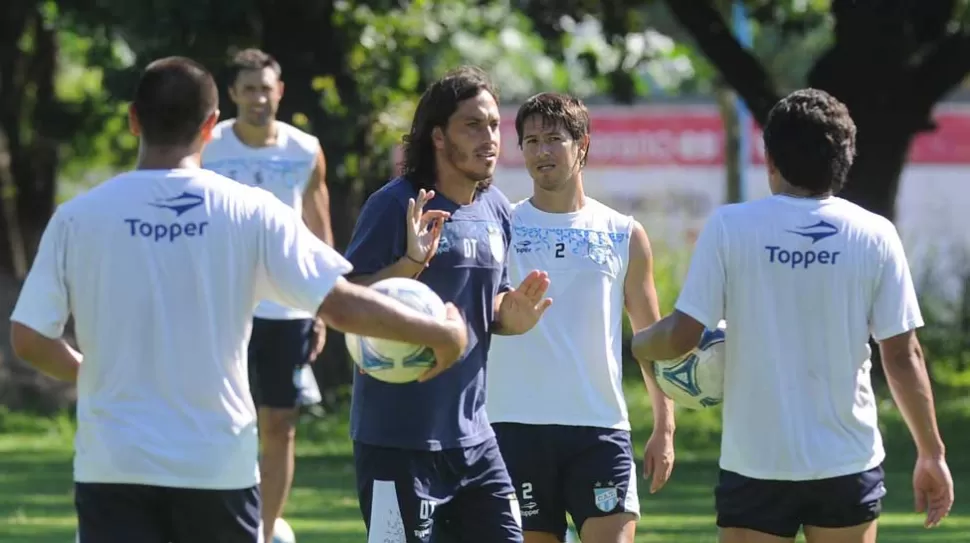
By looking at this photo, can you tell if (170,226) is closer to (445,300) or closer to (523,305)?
(445,300)

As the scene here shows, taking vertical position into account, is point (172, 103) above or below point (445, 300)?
above

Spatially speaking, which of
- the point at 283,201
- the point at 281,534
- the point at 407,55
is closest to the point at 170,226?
the point at 281,534

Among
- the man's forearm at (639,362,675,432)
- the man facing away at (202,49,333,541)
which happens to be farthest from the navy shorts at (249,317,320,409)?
the man's forearm at (639,362,675,432)

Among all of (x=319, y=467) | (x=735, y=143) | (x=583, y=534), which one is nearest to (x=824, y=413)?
(x=583, y=534)

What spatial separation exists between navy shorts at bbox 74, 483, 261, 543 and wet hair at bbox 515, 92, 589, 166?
2389 mm

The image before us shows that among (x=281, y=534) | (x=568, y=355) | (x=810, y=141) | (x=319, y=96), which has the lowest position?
(x=281, y=534)

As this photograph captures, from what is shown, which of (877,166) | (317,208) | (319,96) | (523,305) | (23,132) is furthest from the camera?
(23,132)

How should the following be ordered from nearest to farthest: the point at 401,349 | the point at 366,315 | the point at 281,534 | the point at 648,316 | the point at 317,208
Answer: the point at 366,315 < the point at 401,349 < the point at 648,316 < the point at 281,534 < the point at 317,208

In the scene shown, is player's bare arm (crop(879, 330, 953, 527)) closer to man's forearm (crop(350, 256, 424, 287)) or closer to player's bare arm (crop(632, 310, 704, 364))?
player's bare arm (crop(632, 310, 704, 364))

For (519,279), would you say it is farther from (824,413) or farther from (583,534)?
(824,413)

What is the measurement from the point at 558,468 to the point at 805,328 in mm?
1369

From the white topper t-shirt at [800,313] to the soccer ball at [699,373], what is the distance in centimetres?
18

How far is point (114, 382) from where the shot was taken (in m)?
4.73

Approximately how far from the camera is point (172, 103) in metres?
4.77
